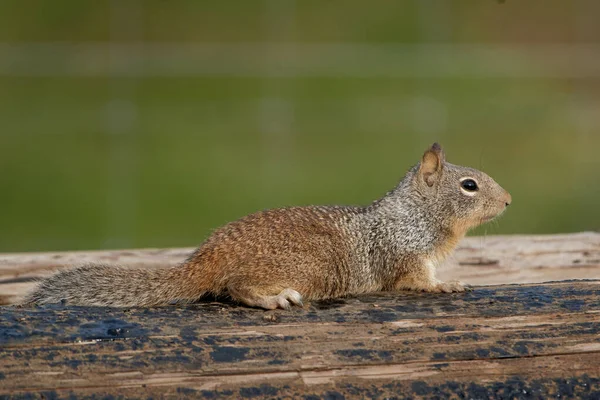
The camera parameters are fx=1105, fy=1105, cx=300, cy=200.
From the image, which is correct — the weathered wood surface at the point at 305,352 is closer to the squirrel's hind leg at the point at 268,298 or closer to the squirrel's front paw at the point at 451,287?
the squirrel's hind leg at the point at 268,298

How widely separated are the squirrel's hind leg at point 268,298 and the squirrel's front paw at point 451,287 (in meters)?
0.63

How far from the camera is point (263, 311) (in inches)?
147

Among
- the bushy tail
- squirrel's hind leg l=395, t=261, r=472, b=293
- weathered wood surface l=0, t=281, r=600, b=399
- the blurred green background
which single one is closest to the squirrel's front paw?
squirrel's hind leg l=395, t=261, r=472, b=293

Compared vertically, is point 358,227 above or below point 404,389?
above

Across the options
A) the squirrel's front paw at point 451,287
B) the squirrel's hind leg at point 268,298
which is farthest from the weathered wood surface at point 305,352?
the squirrel's front paw at point 451,287

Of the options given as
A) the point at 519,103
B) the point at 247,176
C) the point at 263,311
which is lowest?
the point at 263,311

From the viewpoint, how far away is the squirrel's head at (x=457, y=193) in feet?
15.8

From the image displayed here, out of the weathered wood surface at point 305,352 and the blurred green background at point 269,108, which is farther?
the blurred green background at point 269,108

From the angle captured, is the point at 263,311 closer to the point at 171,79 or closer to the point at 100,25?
the point at 171,79

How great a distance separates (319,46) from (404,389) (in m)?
19.9

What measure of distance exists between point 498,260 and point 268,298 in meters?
1.45

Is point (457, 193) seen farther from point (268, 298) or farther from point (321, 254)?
point (268, 298)

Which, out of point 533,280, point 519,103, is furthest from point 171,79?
point 533,280

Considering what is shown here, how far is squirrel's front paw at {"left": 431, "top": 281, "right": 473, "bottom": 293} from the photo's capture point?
4219 millimetres
